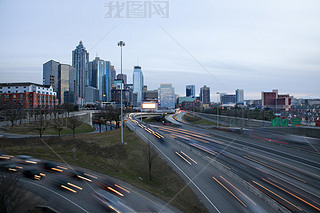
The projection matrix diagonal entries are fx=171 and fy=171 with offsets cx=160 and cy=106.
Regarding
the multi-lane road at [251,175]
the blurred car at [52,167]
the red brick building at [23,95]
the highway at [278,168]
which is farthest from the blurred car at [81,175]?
the red brick building at [23,95]

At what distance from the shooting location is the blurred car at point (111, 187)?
1469cm

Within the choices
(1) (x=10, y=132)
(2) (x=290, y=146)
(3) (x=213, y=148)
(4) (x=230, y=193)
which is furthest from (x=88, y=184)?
(1) (x=10, y=132)

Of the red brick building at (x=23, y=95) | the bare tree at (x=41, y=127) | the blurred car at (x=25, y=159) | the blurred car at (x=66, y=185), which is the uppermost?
the red brick building at (x=23, y=95)

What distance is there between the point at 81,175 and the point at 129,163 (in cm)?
757

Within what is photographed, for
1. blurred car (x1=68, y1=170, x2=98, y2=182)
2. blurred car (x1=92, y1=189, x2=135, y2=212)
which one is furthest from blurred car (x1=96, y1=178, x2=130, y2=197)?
blurred car (x1=68, y1=170, x2=98, y2=182)

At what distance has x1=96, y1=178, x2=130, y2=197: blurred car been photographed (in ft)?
48.2

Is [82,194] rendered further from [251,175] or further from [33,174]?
[251,175]

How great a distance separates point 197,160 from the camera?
23.5 m

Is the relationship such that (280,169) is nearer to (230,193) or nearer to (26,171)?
(230,193)

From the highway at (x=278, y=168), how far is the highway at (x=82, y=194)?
379 inches

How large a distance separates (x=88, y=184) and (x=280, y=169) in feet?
68.9

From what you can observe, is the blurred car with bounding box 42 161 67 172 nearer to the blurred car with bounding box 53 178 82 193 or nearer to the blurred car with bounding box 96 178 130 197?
the blurred car with bounding box 53 178 82 193

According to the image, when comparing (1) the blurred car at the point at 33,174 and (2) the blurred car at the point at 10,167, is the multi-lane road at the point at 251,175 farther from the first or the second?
(2) the blurred car at the point at 10,167

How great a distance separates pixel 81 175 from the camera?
17.5 metres
